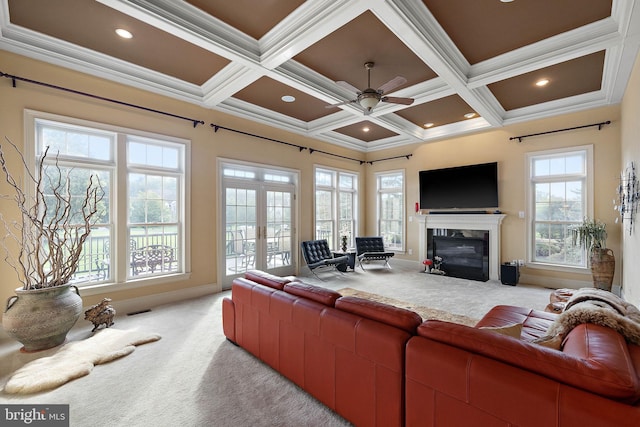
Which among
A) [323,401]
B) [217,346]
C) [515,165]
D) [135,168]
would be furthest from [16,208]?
[515,165]

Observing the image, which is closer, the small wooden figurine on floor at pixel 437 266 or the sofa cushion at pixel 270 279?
the sofa cushion at pixel 270 279

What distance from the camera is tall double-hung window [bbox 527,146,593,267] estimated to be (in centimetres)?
492

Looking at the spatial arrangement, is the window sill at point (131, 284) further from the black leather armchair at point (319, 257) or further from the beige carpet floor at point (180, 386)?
the black leather armchair at point (319, 257)

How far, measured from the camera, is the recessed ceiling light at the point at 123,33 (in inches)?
120

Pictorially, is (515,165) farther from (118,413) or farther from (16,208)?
(16,208)

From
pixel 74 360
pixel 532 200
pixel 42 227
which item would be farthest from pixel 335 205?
pixel 74 360

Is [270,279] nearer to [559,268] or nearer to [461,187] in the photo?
[461,187]

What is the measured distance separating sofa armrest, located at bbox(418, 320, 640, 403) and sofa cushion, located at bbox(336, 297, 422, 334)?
105mm

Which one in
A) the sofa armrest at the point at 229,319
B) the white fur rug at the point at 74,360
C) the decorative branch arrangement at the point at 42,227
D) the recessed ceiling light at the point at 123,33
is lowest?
the white fur rug at the point at 74,360

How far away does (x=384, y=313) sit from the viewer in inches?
65.4

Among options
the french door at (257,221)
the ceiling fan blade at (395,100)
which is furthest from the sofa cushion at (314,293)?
the french door at (257,221)

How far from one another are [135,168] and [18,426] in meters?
3.08

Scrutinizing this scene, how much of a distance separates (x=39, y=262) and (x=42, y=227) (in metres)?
0.39

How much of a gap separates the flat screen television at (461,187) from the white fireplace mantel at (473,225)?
23 cm
